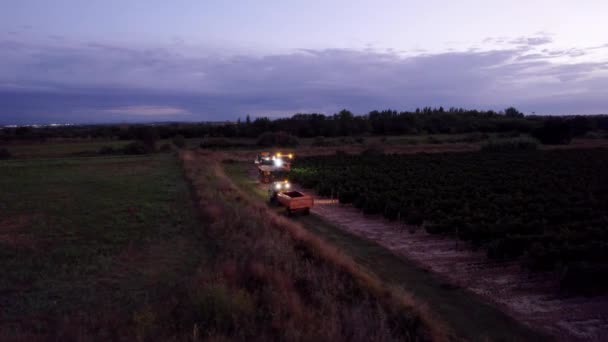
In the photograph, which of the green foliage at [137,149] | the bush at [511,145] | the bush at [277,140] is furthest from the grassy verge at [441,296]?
the bush at [277,140]

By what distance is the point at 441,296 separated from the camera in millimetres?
10539

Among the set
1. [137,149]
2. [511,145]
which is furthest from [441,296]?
[137,149]

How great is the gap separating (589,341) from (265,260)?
20.6ft

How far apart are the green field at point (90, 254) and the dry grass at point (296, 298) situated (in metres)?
1.21

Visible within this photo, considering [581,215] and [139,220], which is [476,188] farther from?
[139,220]

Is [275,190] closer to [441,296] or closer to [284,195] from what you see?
[284,195]

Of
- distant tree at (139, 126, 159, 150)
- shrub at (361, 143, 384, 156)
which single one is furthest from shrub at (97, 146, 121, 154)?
shrub at (361, 143, 384, 156)

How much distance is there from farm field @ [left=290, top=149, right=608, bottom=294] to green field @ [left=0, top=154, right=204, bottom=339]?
8740mm

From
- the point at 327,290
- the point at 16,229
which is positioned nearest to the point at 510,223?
the point at 327,290

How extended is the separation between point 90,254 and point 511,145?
6427cm

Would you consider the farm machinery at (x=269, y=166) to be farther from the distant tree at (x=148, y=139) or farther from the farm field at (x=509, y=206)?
the distant tree at (x=148, y=139)

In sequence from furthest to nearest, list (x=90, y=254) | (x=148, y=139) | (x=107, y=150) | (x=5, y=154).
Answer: (x=148, y=139)
(x=107, y=150)
(x=5, y=154)
(x=90, y=254)

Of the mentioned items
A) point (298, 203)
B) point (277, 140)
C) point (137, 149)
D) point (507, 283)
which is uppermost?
point (277, 140)

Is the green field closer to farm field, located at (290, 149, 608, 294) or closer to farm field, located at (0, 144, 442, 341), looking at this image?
farm field, located at (0, 144, 442, 341)
